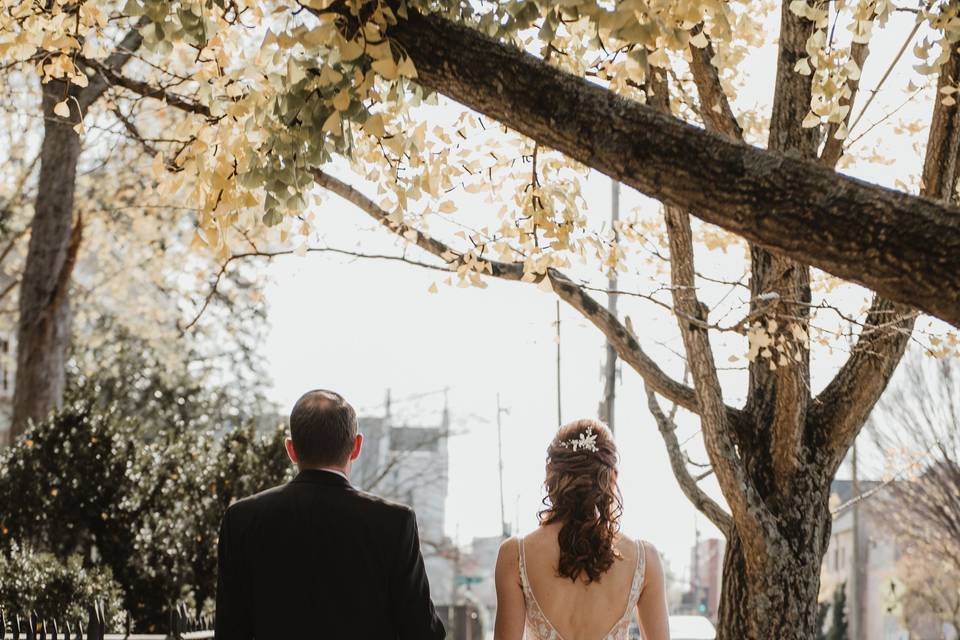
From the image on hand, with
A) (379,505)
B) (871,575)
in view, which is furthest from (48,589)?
(871,575)

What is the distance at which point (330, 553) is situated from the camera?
3688mm

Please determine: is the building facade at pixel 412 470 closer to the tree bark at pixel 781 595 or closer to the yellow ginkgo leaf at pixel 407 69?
the tree bark at pixel 781 595

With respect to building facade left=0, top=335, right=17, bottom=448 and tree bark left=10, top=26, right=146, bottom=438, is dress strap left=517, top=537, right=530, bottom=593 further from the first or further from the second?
building facade left=0, top=335, right=17, bottom=448

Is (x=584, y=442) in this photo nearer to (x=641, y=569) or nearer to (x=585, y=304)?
(x=641, y=569)

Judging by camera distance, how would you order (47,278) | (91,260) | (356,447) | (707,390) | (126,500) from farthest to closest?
(91,260) < (47,278) < (126,500) < (707,390) < (356,447)

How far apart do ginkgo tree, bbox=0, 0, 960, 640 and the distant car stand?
55.7 ft

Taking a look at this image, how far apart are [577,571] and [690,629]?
2172 cm

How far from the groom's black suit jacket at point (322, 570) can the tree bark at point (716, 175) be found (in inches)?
54.8

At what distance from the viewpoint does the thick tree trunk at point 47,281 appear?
42.8 ft

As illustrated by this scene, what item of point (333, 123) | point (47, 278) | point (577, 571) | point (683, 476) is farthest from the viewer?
point (47, 278)

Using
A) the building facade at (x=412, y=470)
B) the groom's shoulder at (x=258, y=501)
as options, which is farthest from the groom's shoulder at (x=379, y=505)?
the building facade at (x=412, y=470)

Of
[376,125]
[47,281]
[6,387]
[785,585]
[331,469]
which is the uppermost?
[6,387]

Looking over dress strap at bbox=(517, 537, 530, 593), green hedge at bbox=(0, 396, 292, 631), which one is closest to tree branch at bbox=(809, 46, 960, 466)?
dress strap at bbox=(517, 537, 530, 593)

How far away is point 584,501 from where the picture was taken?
15.3ft
